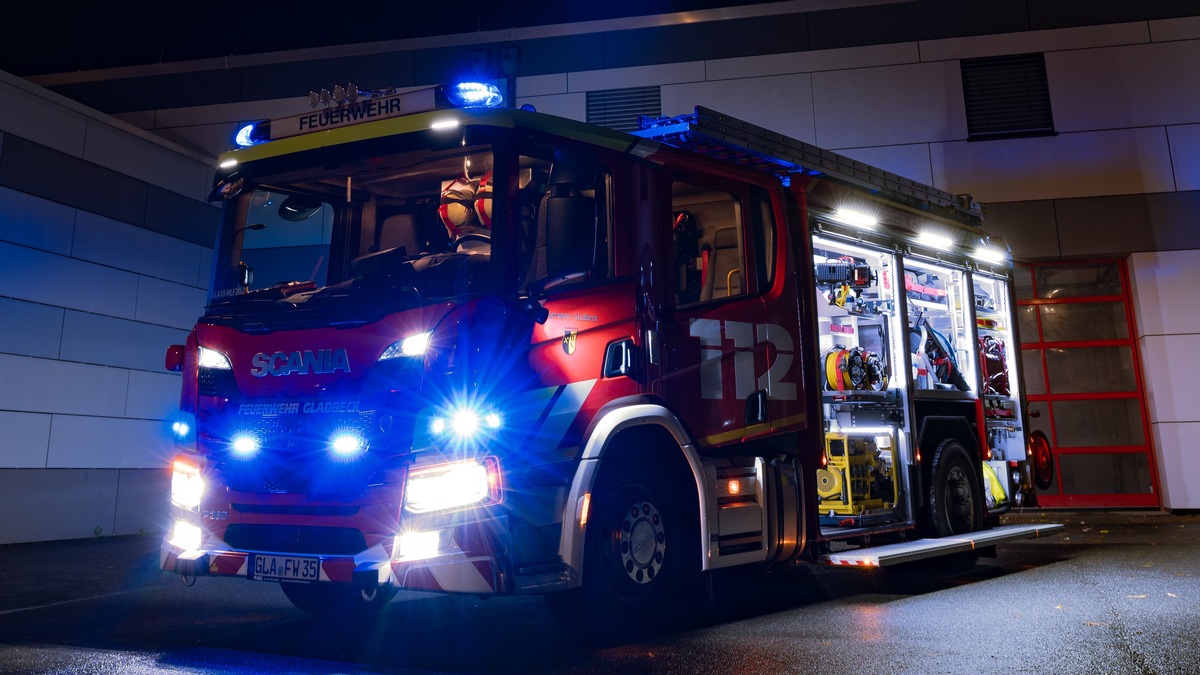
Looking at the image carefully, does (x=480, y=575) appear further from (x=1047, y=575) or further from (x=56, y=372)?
(x=56, y=372)

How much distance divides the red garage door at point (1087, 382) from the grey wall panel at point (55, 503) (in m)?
→ 12.4

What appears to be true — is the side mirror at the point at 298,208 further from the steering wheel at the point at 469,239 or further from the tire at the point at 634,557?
the tire at the point at 634,557

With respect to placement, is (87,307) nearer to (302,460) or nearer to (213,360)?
(213,360)

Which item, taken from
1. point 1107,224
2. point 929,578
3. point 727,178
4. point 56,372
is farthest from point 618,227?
point 1107,224

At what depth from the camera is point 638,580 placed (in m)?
5.27

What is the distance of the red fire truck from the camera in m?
4.56

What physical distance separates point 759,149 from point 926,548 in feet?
10.2

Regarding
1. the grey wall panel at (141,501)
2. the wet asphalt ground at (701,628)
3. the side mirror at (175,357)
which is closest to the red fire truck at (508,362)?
the side mirror at (175,357)

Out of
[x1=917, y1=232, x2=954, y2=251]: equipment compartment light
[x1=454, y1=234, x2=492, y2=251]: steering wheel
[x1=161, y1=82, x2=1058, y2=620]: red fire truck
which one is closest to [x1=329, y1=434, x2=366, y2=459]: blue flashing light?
[x1=161, y1=82, x2=1058, y2=620]: red fire truck

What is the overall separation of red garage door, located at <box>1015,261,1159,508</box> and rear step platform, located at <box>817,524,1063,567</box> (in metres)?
5.82

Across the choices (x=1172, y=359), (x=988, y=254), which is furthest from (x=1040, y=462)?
(x=1172, y=359)

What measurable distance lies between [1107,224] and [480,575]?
1243 centimetres

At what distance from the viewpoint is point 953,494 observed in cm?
823

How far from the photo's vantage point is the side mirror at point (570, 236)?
4934 mm
